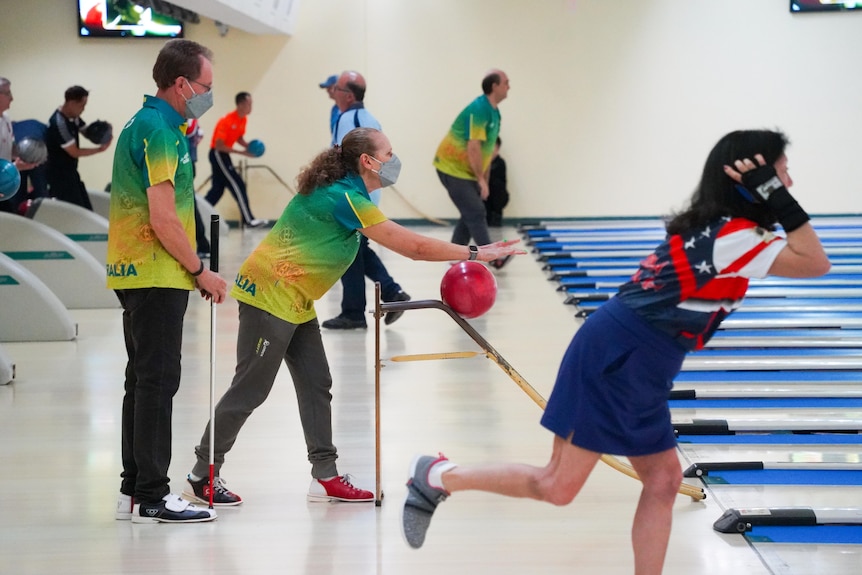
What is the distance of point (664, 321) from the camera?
2.97 m

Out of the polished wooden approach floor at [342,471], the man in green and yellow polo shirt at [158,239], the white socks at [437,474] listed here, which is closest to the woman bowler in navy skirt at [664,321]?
the white socks at [437,474]

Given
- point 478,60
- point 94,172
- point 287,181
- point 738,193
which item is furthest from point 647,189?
point 738,193

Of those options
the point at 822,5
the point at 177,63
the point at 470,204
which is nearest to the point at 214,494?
the point at 177,63

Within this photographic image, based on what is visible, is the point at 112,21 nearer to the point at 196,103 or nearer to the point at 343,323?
the point at 343,323

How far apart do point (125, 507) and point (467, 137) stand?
588 cm

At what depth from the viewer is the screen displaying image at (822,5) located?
45.5 feet

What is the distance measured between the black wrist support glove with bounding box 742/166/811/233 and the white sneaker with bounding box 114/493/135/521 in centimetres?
260

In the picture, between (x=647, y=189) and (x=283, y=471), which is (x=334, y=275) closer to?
(x=283, y=471)

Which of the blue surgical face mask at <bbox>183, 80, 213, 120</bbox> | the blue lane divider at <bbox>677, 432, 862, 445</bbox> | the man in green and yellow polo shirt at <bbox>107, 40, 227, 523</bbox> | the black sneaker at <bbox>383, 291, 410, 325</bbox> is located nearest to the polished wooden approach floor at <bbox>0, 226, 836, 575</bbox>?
the black sneaker at <bbox>383, 291, 410, 325</bbox>

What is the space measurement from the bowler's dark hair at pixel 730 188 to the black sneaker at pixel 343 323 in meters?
4.92

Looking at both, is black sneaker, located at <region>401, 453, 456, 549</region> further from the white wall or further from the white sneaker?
the white wall

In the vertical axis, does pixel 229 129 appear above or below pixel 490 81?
below

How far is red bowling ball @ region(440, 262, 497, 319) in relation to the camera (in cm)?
417

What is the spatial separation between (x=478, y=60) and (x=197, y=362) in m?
8.14
